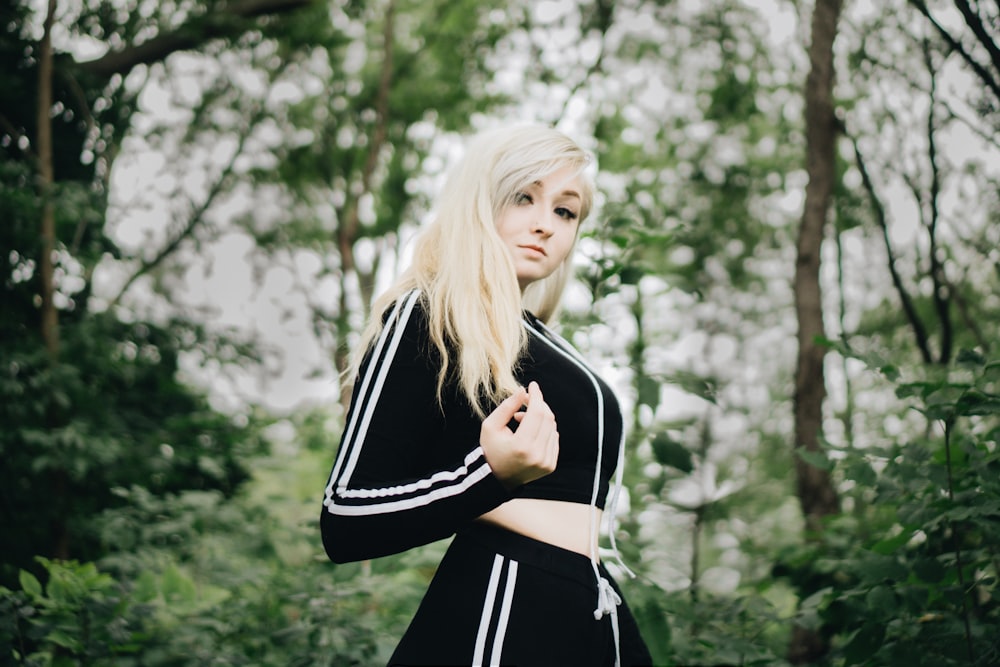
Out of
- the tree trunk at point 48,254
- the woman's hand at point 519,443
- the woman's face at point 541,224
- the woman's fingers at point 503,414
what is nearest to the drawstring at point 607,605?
the woman's hand at point 519,443

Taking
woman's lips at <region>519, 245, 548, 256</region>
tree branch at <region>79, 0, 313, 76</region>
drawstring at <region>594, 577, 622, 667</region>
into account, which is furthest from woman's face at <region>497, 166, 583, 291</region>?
tree branch at <region>79, 0, 313, 76</region>

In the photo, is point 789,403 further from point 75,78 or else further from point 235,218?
point 75,78

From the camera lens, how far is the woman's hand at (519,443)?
1276mm

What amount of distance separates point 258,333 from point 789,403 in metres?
10.6

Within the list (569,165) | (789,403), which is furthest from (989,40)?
(789,403)

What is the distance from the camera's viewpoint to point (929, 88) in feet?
14.7

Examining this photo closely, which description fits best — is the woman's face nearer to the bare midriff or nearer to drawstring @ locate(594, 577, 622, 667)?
the bare midriff

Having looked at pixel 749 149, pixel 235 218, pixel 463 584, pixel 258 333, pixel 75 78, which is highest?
pixel 749 149

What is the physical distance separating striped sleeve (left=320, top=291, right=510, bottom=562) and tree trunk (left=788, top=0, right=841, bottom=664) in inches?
152

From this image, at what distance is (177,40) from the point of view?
5.78 metres

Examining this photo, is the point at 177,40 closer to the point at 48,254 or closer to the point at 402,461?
the point at 48,254

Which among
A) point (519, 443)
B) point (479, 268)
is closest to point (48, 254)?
point (479, 268)

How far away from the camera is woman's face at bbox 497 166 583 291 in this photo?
1778 millimetres

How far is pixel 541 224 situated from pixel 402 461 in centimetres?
71
